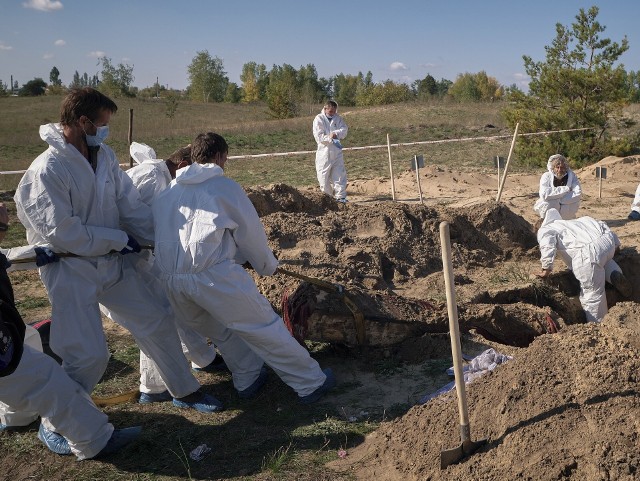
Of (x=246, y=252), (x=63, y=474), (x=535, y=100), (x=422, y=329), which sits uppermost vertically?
(x=535, y=100)

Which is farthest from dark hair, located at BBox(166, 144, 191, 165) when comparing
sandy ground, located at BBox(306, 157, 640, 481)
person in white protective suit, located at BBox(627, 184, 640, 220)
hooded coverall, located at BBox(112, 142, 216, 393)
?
person in white protective suit, located at BBox(627, 184, 640, 220)

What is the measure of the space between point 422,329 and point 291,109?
143ft

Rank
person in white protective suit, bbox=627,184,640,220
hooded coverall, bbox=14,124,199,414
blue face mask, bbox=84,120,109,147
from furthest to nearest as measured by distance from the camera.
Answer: person in white protective suit, bbox=627,184,640,220
blue face mask, bbox=84,120,109,147
hooded coverall, bbox=14,124,199,414

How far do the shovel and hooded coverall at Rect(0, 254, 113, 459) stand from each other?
203 cm

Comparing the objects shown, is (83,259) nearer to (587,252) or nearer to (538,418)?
(538,418)

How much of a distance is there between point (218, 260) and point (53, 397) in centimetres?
122

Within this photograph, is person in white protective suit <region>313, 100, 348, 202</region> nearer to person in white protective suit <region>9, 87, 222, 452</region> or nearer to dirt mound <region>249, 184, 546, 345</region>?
dirt mound <region>249, 184, 546, 345</region>

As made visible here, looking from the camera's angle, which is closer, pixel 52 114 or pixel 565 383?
pixel 565 383

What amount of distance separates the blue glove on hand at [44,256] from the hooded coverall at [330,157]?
29.1 feet

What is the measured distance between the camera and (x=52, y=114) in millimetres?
49344

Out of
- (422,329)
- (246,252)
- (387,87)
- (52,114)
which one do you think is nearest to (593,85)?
(422,329)

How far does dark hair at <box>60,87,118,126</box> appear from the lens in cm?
389

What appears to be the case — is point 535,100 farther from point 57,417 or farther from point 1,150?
point 1,150

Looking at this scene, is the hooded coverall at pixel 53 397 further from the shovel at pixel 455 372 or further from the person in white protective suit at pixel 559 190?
the person in white protective suit at pixel 559 190
